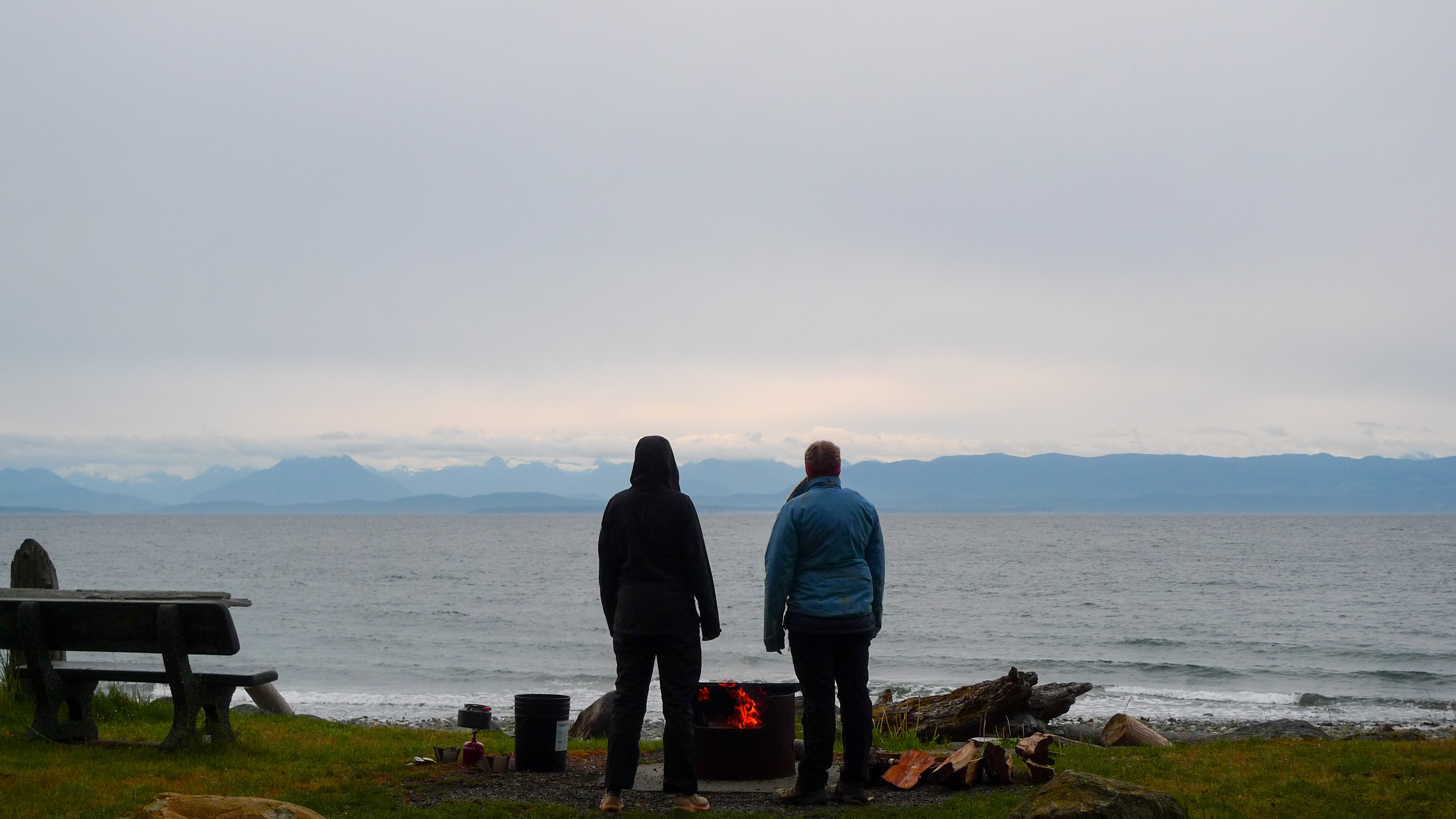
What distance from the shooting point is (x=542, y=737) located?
7625 millimetres

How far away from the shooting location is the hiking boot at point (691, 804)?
6.35m

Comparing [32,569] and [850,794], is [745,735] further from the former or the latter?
[32,569]

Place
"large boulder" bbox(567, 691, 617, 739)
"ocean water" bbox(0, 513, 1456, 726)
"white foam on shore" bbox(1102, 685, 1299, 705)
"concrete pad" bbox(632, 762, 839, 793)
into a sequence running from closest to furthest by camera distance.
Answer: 1. "concrete pad" bbox(632, 762, 839, 793)
2. "large boulder" bbox(567, 691, 617, 739)
3. "white foam on shore" bbox(1102, 685, 1299, 705)
4. "ocean water" bbox(0, 513, 1456, 726)

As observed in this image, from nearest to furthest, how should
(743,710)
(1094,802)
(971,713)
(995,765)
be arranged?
(1094,802), (995,765), (743,710), (971,713)

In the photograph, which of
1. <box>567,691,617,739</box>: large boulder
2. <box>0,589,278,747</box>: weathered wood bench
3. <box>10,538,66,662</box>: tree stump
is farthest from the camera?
<box>567,691,617,739</box>: large boulder

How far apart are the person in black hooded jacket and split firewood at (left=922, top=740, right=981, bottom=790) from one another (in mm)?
1716

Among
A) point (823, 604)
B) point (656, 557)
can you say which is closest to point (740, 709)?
point (823, 604)

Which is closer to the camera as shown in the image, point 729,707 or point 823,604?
point 823,604

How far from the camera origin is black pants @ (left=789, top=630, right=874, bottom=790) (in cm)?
648

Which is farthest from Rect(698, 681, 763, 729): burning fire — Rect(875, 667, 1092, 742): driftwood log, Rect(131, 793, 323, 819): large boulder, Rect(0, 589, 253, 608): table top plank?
Rect(0, 589, 253, 608): table top plank

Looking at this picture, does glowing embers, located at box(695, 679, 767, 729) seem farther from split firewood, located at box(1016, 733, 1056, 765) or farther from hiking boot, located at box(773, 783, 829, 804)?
split firewood, located at box(1016, 733, 1056, 765)

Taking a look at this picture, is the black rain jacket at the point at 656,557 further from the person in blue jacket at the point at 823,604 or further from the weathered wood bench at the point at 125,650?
the weathered wood bench at the point at 125,650

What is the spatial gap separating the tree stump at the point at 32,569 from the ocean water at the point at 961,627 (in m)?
9.13

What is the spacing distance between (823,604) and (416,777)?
10.7 feet
